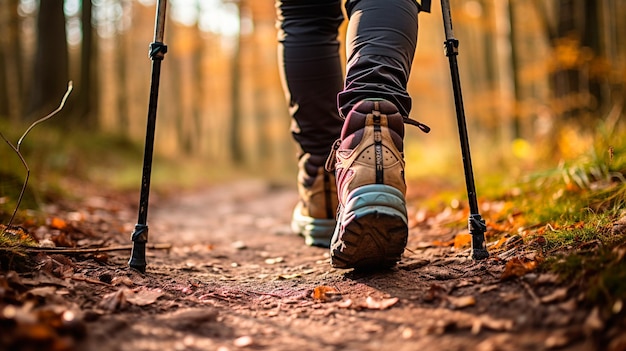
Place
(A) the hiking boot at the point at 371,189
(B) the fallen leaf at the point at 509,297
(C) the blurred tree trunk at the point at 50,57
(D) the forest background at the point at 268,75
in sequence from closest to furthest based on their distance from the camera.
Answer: (B) the fallen leaf at the point at 509,297
(A) the hiking boot at the point at 371,189
(D) the forest background at the point at 268,75
(C) the blurred tree trunk at the point at 50,57

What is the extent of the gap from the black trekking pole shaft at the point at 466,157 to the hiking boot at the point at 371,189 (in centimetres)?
27

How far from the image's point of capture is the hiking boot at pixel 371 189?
146 centimetres

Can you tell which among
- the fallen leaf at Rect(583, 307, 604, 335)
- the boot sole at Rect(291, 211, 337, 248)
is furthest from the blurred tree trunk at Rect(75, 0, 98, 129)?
the fallen leaf at Rect(583, 307, 604, 335)

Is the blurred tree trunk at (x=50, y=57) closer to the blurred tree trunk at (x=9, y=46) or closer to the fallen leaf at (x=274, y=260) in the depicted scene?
the blurred tree trunk at (x=9, y=46)

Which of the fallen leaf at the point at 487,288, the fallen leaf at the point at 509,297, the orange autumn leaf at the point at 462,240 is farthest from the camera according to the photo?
the orange autumn leaf at the point at 462,240

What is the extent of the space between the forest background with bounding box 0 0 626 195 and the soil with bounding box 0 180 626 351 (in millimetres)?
1647

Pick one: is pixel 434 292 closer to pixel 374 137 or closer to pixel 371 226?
pixel 371 226

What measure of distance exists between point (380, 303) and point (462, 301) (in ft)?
0.74

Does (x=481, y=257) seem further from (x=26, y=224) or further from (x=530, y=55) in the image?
(x=530, y=55)

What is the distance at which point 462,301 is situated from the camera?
129cm

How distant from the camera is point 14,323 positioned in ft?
3.47

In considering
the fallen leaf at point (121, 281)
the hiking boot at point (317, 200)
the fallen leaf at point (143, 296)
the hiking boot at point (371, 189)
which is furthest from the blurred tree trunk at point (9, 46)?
the hiking boot at point (371, 189)

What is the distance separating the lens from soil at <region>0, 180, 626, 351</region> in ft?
3.53

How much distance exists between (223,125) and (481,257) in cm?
3194
